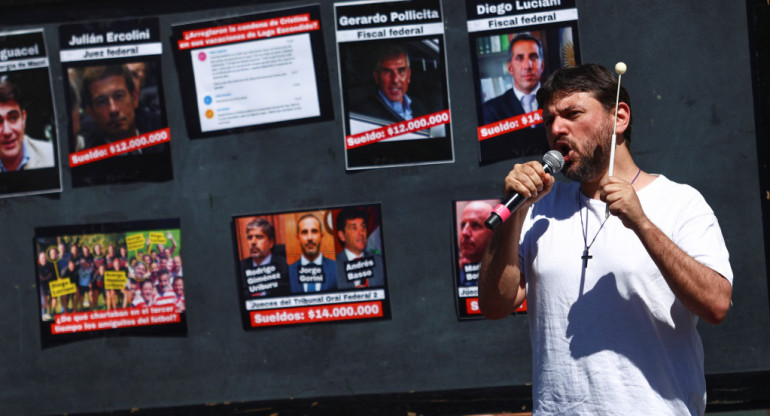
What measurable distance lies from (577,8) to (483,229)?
4.05 feet

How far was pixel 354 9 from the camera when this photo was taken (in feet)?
13.3

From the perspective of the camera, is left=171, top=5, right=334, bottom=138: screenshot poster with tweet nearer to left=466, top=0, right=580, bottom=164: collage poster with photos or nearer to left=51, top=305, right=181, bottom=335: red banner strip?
left=466, top=0, right=580, bottom=164: collage poster with photos

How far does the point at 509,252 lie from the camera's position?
241 centimetres

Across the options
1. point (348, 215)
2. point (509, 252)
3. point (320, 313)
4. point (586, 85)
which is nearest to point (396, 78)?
point (348, 215)

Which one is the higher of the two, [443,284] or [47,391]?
[443,284]

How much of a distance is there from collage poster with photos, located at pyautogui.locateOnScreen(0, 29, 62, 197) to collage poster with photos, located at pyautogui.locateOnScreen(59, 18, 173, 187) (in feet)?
0.35

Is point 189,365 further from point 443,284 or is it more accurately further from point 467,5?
point 467,5

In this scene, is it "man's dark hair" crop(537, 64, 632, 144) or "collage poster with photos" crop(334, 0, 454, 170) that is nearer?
"man's dark hair" crop(537, 64, 632, 144)

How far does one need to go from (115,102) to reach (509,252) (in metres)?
2.63

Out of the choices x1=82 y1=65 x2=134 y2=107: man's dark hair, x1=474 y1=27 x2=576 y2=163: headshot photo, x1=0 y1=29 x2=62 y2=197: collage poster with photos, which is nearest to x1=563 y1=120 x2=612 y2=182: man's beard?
x1=474 y1=27 x2=576 y2=163: headshot photo

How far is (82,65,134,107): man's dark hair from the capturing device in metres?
4.15

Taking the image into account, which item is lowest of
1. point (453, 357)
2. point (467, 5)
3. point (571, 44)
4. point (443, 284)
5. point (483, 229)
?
point (453, 357)

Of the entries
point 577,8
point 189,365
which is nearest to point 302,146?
point 189,365

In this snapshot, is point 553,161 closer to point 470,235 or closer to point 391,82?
point 470,235
